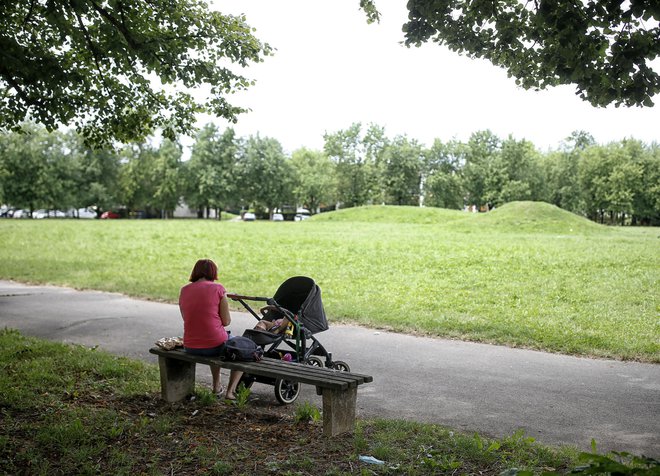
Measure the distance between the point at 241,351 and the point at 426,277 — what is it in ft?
39.1

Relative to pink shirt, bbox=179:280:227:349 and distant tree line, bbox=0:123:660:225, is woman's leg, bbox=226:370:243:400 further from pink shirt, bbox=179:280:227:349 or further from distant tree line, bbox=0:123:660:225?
distant tree line, bbox=0:123:660:225

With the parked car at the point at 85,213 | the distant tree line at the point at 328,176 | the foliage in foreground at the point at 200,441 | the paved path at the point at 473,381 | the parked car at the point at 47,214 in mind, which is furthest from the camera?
the parked car at the point at 85,213

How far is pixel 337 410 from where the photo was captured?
513 cm

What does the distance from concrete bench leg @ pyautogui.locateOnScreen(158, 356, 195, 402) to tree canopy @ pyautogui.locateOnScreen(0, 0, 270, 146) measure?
5.22 meters

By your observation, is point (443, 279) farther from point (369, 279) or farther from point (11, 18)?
point (11, 18)

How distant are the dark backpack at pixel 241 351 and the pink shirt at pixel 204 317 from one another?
0.53 feet

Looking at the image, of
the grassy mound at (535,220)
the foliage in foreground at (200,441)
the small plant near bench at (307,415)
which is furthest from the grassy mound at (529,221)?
the foliage in foreground at (200,441)

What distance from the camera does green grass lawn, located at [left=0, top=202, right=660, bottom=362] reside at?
35.1 ft

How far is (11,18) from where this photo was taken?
10688 mm

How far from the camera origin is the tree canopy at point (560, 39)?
18.0 feet

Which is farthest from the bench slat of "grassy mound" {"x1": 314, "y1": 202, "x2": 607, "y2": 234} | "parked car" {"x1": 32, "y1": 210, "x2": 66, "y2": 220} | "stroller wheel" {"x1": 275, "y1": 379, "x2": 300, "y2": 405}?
"parked car" {"x1": 32, "y1": 210, "x2": 66, "y2": 220}

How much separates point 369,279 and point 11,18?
10.6 metres

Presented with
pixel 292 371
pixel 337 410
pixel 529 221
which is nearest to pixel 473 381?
pixel 337 410

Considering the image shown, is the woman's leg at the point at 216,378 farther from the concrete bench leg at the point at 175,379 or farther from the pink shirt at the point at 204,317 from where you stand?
the pink shirt at the point at 204,317
